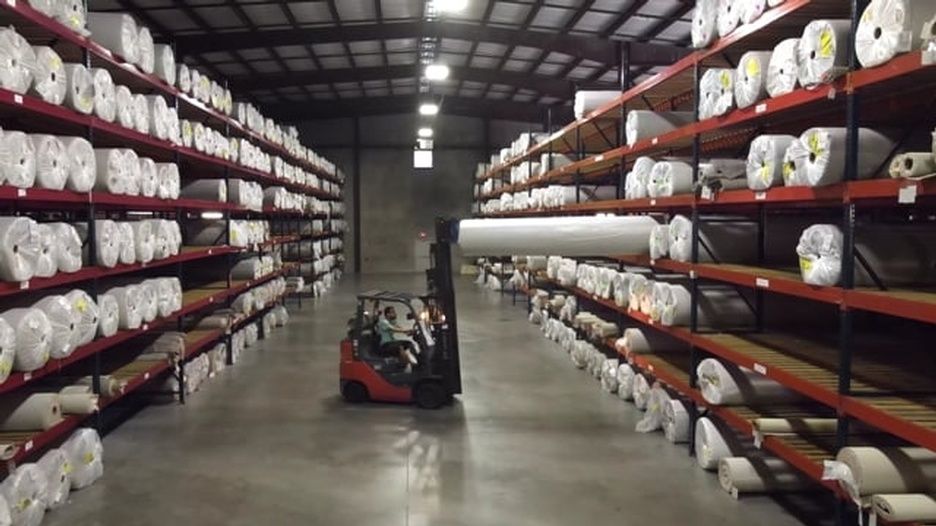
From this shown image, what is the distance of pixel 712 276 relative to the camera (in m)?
6.20

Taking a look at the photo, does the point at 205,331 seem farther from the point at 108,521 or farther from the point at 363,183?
the point at 363,183

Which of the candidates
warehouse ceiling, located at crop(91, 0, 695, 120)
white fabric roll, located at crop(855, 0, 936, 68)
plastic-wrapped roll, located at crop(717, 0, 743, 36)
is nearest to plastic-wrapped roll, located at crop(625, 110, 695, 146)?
plastic-wrapped roll, located at crop(717, 0, 743, 36)

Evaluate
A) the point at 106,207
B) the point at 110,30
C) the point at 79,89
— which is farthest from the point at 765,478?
the point at 106,207

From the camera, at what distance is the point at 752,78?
213 inches

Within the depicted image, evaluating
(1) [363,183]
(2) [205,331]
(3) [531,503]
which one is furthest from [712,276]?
(1) [363,183]

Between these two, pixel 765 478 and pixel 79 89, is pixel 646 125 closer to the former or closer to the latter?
pixel 765 478

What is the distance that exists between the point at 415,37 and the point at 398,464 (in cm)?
1108

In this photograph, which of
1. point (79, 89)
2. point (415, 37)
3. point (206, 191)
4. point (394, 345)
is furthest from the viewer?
point (415, 37)

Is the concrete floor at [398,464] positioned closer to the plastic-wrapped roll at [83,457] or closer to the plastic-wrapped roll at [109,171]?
the plastic-wrapped roll at [83,457]

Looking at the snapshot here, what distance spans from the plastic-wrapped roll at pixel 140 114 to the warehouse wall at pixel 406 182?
2127 cm

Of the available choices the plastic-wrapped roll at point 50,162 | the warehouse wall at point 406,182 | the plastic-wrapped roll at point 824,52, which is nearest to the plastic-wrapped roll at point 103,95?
the plastic-wrapped roll at point 50,162

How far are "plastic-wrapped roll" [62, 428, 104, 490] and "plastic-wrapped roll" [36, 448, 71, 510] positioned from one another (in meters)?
0.17

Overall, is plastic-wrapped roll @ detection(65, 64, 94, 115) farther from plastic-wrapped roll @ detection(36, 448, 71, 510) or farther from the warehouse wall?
the warehouse wall

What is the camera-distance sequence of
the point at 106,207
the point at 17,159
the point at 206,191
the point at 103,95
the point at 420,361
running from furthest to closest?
the point at 206,191 < the point at 420,361 < the point at 106,207 < the point at 103,95 < the point at 17,159
